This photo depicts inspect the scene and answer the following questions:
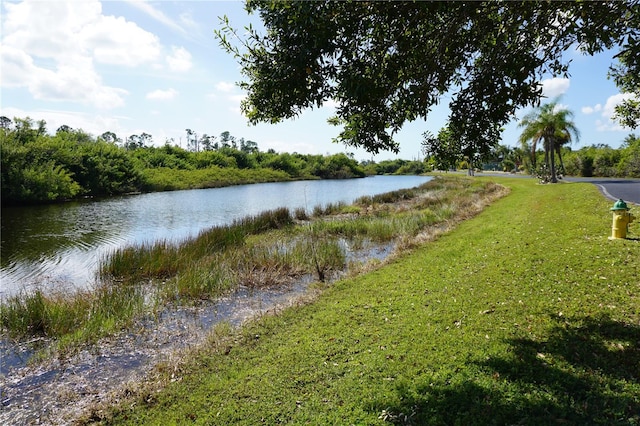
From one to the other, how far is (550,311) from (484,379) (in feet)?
8.74

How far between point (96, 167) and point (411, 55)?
185 feet

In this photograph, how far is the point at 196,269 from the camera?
1160 cm

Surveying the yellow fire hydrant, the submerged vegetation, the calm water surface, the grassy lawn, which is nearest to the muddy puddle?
the submerged vegetation

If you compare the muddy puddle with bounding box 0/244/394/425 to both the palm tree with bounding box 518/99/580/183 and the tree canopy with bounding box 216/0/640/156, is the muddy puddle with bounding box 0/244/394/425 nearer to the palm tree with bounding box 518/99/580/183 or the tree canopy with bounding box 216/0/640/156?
the tree canopy with bounding box 216/0/640/156

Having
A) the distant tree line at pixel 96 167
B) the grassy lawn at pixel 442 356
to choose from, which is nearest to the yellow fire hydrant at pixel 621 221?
the grassy lawn at pixel 442 356

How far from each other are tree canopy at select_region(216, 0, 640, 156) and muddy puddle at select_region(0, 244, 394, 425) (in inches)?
194

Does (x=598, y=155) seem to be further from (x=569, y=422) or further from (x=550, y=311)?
(x=569, y=422)

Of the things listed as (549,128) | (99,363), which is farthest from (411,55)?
(549,128)

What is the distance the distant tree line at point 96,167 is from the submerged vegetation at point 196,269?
1159 inches

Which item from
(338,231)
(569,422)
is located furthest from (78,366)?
(338,231)

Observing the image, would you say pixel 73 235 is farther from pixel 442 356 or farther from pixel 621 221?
pixel 621 221

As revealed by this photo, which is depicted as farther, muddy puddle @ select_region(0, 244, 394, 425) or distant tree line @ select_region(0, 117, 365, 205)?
distant tree line @ select_region(0, 117, 365, 205)

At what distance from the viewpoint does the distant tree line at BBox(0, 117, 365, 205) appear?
3709 cm

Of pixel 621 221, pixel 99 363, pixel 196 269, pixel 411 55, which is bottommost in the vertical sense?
pixel 99 363
